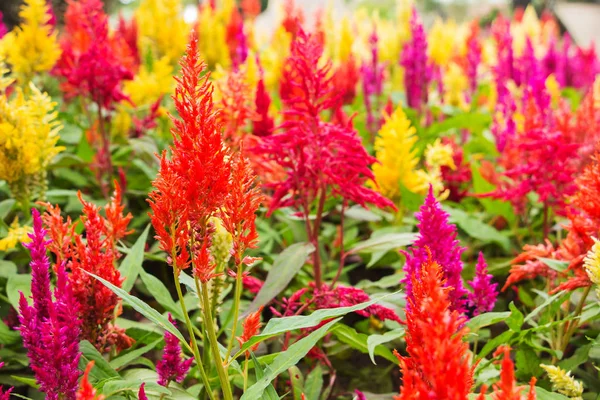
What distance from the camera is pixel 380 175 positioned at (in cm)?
227

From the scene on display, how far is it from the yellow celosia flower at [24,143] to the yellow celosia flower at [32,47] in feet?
2.48

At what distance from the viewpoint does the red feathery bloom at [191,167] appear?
102 centimetres

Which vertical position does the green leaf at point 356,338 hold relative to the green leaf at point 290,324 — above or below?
below

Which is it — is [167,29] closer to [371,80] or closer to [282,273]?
→ [371,80]

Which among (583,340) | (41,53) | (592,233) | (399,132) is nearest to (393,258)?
(399,132)

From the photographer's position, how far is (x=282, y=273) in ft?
5.29

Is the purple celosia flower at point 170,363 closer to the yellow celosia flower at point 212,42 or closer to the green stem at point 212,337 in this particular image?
the green stem at point 212,337

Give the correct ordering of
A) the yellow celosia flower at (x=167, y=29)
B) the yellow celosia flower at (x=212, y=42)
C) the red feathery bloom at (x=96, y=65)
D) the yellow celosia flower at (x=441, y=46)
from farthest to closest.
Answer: the yellow celosia flower at (x=441, y=46)
the yellow celosia flower at (x=212, y=42)
the yellow celosia flower at (x=167, y=29)
the red feathery bloom at (x=96, y=65)

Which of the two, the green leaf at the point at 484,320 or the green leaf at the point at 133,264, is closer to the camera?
the green leaf at the point at 484,320

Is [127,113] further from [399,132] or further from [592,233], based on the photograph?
[592,233]

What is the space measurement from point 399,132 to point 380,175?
169mm

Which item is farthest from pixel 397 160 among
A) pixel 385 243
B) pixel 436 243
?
pixel 436 243

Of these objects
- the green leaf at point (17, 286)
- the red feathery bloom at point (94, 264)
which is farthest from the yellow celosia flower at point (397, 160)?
the green leaf at point (17, 286)

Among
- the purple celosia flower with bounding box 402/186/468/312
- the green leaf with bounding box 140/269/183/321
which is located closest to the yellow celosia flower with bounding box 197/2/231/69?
the green leaf with bounding box 140/269/183/321
